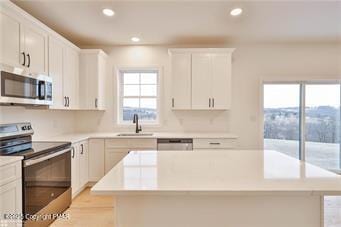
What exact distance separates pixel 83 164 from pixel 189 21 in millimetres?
2763

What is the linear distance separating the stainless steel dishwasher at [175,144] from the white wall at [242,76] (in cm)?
73

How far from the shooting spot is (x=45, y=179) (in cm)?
254

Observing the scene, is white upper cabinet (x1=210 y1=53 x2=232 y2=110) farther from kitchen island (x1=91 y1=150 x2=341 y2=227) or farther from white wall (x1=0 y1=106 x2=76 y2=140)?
kitchen island (x1=91 y1=150 x2=341 y2=227)

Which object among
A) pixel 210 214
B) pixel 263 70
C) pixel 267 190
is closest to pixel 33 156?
pixel 210 214

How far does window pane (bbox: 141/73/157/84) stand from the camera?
475 centimetres

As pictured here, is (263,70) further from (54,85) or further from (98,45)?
(54,85)

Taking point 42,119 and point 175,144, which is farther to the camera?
point 175,144

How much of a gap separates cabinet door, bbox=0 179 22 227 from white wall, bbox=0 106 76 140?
101 cm

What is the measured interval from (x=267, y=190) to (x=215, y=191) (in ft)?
0.89

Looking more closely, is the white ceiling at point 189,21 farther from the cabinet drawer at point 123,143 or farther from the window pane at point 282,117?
the cabinet drawer at point 123,143

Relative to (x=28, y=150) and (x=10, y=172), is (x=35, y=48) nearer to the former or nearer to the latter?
(x=28, y=150)

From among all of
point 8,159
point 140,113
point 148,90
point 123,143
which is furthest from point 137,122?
point 8,159

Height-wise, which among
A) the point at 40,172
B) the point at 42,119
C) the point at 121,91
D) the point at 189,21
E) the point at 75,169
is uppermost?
the point at 189,21

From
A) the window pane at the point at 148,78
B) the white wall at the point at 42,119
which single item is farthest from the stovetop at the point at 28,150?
the window pane at the point at 148,78
